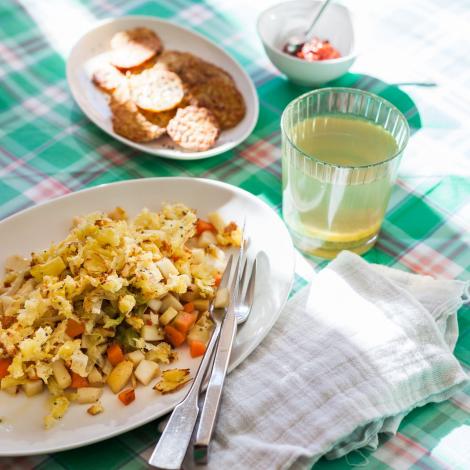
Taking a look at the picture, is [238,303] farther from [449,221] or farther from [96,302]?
[449,221]

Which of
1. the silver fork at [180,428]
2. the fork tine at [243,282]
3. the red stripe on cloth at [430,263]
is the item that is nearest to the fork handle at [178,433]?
the silver fork at [180,428]

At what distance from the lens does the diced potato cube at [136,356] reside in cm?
132

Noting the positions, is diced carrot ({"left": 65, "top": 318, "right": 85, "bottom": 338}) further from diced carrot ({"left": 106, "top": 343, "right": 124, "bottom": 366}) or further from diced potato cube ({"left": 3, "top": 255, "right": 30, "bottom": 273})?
diced potato cube ({"left": 3, "top": 255, "right": 30, "bottom": 273})

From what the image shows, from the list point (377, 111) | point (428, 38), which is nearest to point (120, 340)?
point (377, 111)

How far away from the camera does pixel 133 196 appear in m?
1.65

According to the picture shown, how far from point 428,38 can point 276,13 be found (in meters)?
0.51

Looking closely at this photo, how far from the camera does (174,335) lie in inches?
53.9

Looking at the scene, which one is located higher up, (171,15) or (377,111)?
(377,111)

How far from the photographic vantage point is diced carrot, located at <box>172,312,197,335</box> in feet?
4.52

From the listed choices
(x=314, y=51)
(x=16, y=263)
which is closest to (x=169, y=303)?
(x=16, y=263)

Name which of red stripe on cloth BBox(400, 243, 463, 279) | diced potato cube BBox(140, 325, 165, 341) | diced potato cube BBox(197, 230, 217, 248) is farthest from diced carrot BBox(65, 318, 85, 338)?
red stripe on cloth BBox(400, 243, 463, 279)

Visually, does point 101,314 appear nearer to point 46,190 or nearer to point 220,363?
point 220,363

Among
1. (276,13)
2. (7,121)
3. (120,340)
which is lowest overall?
(7,121)

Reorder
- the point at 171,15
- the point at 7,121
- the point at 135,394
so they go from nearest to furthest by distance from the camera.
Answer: the point at 135,394 < the point at 7,121 < the point at 171,15
